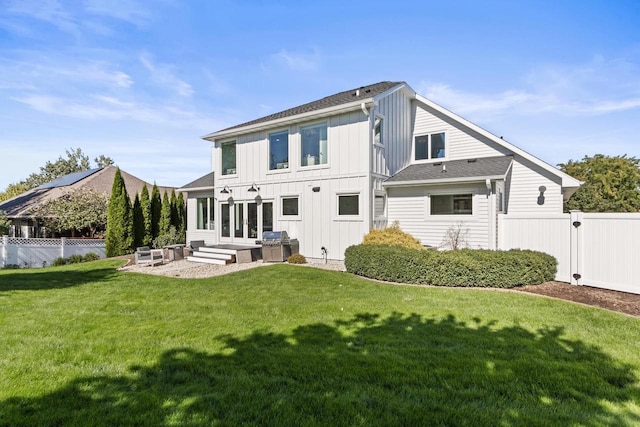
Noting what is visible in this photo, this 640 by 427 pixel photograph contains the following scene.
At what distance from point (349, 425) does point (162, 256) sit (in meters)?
12.8

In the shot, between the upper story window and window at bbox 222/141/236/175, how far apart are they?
893 cm

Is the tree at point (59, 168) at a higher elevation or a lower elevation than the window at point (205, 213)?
higher

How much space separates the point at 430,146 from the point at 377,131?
3.65 m

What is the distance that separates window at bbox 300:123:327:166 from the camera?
13.2 m

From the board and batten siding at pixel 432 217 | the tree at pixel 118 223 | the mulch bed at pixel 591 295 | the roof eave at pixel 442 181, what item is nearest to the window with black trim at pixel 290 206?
the roof eave at pixel 442 181

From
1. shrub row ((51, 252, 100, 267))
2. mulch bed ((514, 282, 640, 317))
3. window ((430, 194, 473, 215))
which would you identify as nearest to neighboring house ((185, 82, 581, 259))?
window ((430, 194, 473, 215))

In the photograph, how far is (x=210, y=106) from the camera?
17609 millimetres

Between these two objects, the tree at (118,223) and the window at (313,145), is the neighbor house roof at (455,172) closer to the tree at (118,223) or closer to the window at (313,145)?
the window at (313,145)

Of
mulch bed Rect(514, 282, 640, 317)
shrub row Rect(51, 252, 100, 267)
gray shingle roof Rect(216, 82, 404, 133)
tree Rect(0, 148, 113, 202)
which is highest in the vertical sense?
tree Rect(0, 148, 113, 202)

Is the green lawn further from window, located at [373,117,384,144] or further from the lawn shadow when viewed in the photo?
window, located at [373,117,384,144]

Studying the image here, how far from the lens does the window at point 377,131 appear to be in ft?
40.9

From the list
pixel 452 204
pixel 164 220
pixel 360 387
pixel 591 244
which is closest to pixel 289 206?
pixel 452 204

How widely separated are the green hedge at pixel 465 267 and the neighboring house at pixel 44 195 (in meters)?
23.8

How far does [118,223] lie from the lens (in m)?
18.1
